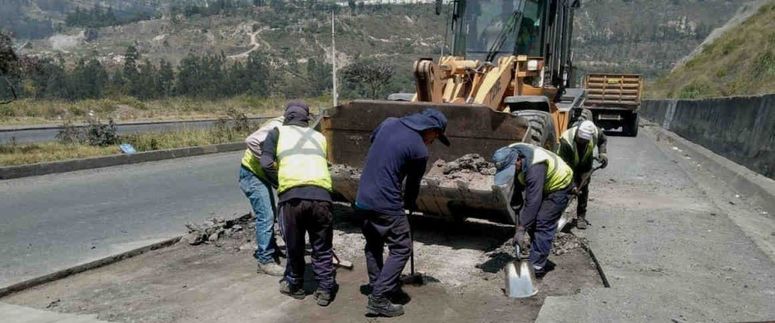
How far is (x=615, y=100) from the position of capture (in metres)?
24.3

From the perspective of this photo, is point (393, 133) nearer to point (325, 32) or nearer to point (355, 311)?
point (355, 311)

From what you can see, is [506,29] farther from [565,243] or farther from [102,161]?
[102,161]

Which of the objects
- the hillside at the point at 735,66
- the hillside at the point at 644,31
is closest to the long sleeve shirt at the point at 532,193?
the hillside at the point at 735,66

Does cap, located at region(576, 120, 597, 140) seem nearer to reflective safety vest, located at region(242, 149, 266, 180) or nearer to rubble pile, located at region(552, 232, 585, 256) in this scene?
rubble pile, located at region(552, 232, 585, 256)

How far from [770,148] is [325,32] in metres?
119

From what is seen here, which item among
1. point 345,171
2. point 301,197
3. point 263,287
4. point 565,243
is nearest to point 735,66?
point 565,243

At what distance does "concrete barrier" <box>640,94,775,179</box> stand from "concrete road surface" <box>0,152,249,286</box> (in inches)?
333

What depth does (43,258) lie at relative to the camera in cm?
642

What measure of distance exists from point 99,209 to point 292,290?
15.5 feet

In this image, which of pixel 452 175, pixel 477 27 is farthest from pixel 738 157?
pixel 452 175

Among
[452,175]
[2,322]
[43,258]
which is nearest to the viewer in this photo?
[2,322]

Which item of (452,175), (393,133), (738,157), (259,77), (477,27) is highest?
(477,27)

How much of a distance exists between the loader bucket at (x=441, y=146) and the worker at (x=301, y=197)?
1.72 m

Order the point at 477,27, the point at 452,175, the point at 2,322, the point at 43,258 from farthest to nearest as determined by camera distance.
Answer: the point at 477,27 < the point at 452,175 < the point at 43,258 < the point at 2,322
